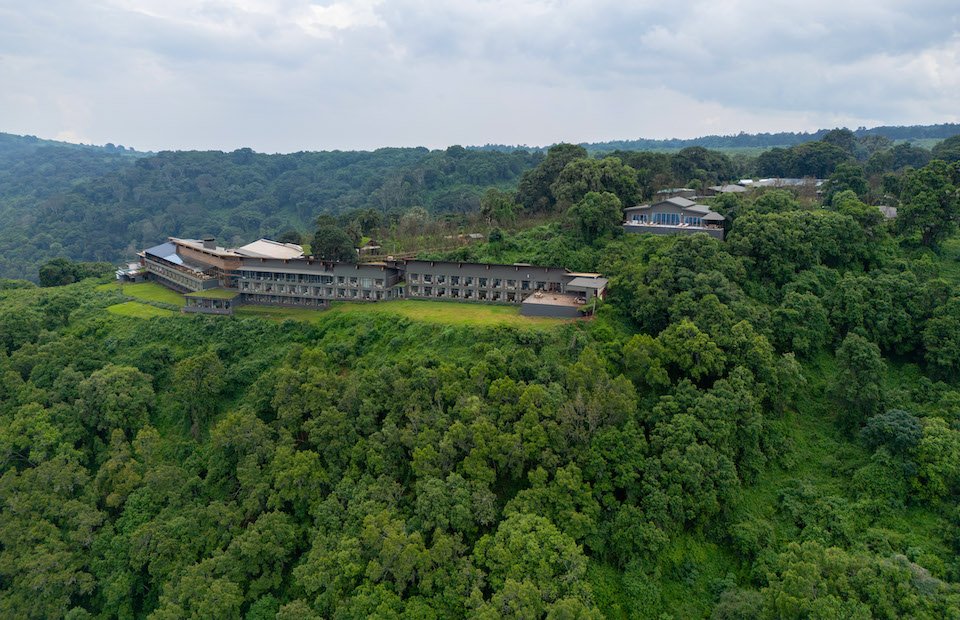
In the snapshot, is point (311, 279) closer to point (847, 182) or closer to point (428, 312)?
point (428, 312)

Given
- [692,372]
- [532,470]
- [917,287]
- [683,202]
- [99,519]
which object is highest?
[683,202]

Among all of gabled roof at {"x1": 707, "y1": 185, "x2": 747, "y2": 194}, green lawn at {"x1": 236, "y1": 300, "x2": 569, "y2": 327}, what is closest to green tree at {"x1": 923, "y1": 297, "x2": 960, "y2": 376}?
green lawn at {"x1": 236, "y1": 300, "x2": 569, "y2": 327}

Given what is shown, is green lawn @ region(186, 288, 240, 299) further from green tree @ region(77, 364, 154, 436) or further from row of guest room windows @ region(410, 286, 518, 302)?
row of guest room windows @ region(410, 286, 518, 302)

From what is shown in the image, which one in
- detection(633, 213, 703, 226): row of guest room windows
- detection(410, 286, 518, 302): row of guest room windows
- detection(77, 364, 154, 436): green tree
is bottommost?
detection(77, 364, 154, 436): green tree

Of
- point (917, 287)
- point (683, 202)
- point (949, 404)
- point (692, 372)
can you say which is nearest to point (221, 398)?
point (692, 372)

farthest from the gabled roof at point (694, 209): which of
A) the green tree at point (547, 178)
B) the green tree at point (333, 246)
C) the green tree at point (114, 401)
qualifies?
the green tree at point (114, 401)

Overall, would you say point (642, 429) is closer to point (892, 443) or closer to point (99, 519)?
point (892, 443)

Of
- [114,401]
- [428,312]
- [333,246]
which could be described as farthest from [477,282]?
[114,401]
